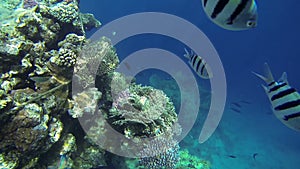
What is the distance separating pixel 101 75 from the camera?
5289mm

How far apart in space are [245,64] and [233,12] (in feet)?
217

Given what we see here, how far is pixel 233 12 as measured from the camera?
1.76 metres

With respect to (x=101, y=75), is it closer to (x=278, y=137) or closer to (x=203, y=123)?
(x=203, y=123)

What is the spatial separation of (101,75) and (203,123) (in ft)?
34.2

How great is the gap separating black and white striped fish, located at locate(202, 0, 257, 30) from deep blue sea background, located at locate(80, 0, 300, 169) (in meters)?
10.8

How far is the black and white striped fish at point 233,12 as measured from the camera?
175 centimetres

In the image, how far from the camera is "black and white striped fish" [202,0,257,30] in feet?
5.73

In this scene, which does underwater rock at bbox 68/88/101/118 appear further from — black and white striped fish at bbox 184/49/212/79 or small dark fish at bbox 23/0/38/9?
small dark fish at bbox 23/0/38/9

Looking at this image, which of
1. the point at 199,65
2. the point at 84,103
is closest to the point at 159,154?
the point at 84,103

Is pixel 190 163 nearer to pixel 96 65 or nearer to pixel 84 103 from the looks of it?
pixel 84 103

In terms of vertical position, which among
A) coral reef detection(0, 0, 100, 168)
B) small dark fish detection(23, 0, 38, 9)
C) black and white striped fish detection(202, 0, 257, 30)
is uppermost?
black and white striped fish detection(202, 0, 257, 30)

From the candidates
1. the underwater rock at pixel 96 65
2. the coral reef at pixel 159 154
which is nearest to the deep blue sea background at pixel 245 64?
the coral reef at pixel 159 154

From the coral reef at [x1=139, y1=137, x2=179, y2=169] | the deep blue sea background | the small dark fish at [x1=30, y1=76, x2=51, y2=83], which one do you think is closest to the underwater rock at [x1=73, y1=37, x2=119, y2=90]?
the small dark fish at [x1=30, y1=76, x2=51, y2=83]

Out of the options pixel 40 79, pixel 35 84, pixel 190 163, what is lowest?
pixel 35 84
